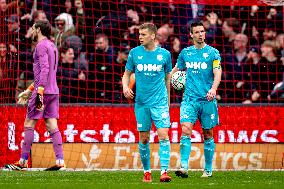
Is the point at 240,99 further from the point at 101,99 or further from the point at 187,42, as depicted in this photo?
the point at 101,99

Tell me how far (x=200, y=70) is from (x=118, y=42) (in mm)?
5498

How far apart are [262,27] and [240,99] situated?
2.02 meters

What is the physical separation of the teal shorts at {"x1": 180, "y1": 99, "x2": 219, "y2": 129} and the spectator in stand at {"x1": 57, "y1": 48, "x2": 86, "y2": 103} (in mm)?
4038

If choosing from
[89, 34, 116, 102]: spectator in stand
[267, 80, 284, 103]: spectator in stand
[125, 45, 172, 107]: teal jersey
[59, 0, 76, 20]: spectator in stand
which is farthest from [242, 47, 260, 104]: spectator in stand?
[125, 45, 172, 107]: teal jersey

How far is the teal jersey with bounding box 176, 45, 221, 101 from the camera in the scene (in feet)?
44.3

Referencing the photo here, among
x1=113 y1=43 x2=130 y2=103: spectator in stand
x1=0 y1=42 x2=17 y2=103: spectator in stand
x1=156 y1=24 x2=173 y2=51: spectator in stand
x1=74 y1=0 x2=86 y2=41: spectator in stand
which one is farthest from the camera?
x1=156 y1=24 x2=173 y2=51: spectator in stand

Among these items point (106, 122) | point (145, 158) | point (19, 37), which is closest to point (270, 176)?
point (145, 158)

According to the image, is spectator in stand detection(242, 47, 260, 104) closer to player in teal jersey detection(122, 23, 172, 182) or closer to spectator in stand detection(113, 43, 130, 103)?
spectator in stand detection(113, 43, 130, 103)

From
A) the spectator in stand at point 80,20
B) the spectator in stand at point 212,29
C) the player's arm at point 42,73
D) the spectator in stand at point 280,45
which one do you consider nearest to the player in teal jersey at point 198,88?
the player's arm at point 42,73

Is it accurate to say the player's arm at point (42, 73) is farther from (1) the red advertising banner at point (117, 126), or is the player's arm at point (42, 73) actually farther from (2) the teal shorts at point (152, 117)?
(1) the red advertising banner at point (117, 126)

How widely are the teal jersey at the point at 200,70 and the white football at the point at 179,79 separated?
0.79ft

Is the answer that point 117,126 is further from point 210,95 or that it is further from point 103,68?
point 210,95

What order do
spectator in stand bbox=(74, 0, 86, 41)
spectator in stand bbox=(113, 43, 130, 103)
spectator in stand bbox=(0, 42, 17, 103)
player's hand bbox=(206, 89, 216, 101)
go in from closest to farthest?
player's hand bbox=(206, 89, 216, 101) → spectator in stand bbox=(0, 42, 17, 103) → spectator in stand bbox=(113, 43, 130, 103) → spectator in stand bbox=(74, 0, 86, 41)

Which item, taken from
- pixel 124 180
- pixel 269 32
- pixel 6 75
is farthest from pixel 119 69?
pixel 124 180
